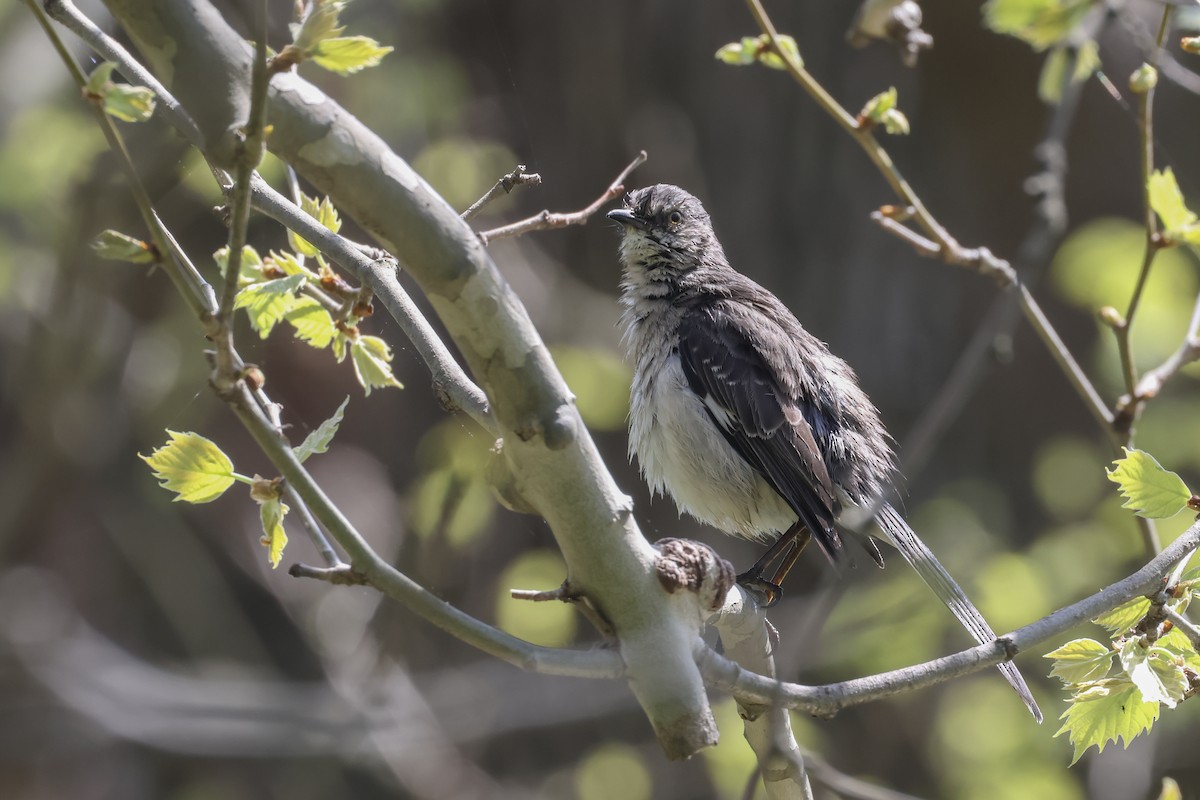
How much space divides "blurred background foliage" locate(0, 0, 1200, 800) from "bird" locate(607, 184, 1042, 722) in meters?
1.44

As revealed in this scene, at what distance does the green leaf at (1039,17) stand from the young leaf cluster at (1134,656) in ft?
3.88

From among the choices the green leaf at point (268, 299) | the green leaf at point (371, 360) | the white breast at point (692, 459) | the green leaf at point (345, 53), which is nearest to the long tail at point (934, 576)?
the white breast at point (692, 459)

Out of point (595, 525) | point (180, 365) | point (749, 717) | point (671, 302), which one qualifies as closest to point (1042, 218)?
point (595, 525)

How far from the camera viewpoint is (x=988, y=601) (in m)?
6.58

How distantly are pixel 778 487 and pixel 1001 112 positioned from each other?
538cm

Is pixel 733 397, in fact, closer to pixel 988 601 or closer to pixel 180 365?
pixel 988 601

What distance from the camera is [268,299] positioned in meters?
2.79

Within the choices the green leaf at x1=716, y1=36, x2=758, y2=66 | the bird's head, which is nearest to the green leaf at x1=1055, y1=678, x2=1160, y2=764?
the green leaf at x1=716, y1=36, x2=758, y2=66

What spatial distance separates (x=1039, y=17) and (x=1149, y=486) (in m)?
1.29

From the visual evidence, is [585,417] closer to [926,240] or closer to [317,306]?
[926,240]

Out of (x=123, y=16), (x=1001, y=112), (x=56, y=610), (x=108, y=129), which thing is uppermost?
(x=123, y=16)

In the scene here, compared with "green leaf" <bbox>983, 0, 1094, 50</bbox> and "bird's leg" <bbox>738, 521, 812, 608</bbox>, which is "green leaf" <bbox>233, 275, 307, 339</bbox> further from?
"bird's leg" <bbox>738, 521, 812, 608</bbox>

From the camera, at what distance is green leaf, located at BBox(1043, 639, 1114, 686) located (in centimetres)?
265

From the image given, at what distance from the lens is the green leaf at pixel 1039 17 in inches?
71.4
